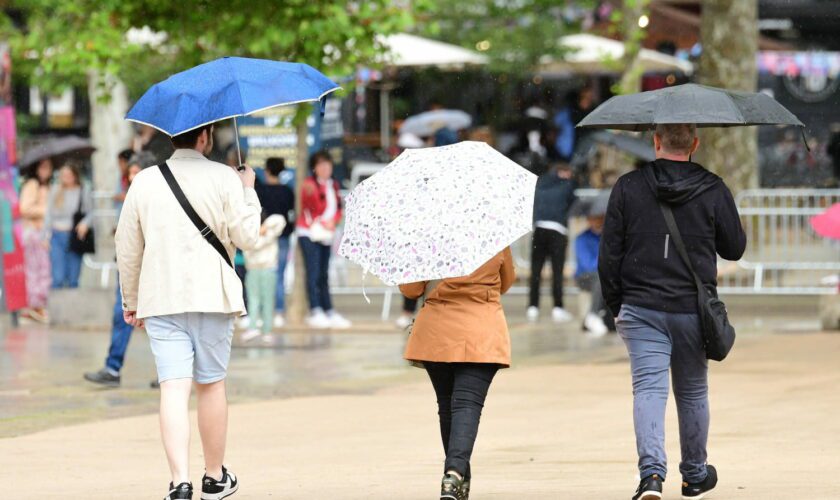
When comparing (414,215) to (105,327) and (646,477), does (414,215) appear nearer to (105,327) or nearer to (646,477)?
(646,477)

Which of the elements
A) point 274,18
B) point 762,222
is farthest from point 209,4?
point 762,222

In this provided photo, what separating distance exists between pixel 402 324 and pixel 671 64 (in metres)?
10.8

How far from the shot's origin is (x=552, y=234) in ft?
55.7

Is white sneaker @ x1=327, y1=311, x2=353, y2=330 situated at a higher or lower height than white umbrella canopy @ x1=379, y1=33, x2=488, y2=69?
lower

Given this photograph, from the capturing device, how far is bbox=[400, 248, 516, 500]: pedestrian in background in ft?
22.5

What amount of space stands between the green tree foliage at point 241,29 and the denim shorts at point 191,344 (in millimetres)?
8353

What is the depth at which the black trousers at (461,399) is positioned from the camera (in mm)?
6824

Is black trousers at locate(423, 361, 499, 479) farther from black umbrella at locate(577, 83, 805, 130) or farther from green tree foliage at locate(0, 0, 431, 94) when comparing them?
green tree foliage at locate(0, 0, 431, 94)

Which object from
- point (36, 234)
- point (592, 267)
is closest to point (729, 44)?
point (592, 267)

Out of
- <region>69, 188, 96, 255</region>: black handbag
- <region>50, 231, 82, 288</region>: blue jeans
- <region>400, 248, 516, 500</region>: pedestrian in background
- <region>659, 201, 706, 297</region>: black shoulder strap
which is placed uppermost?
<region>659, 201, 706, 297</region>: black shoulder strap

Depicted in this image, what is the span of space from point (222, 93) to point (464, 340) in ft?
4.85

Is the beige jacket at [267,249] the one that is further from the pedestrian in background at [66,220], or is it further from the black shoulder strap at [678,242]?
the black shoulder strap at [678,242]

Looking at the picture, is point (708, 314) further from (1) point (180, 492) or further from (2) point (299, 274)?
(2) point (299, 274)

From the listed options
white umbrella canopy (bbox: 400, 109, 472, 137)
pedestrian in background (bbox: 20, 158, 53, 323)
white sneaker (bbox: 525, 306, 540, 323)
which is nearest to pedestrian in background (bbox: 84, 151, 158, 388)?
white sneaker (bbox: 525, 306, 540, 323)
